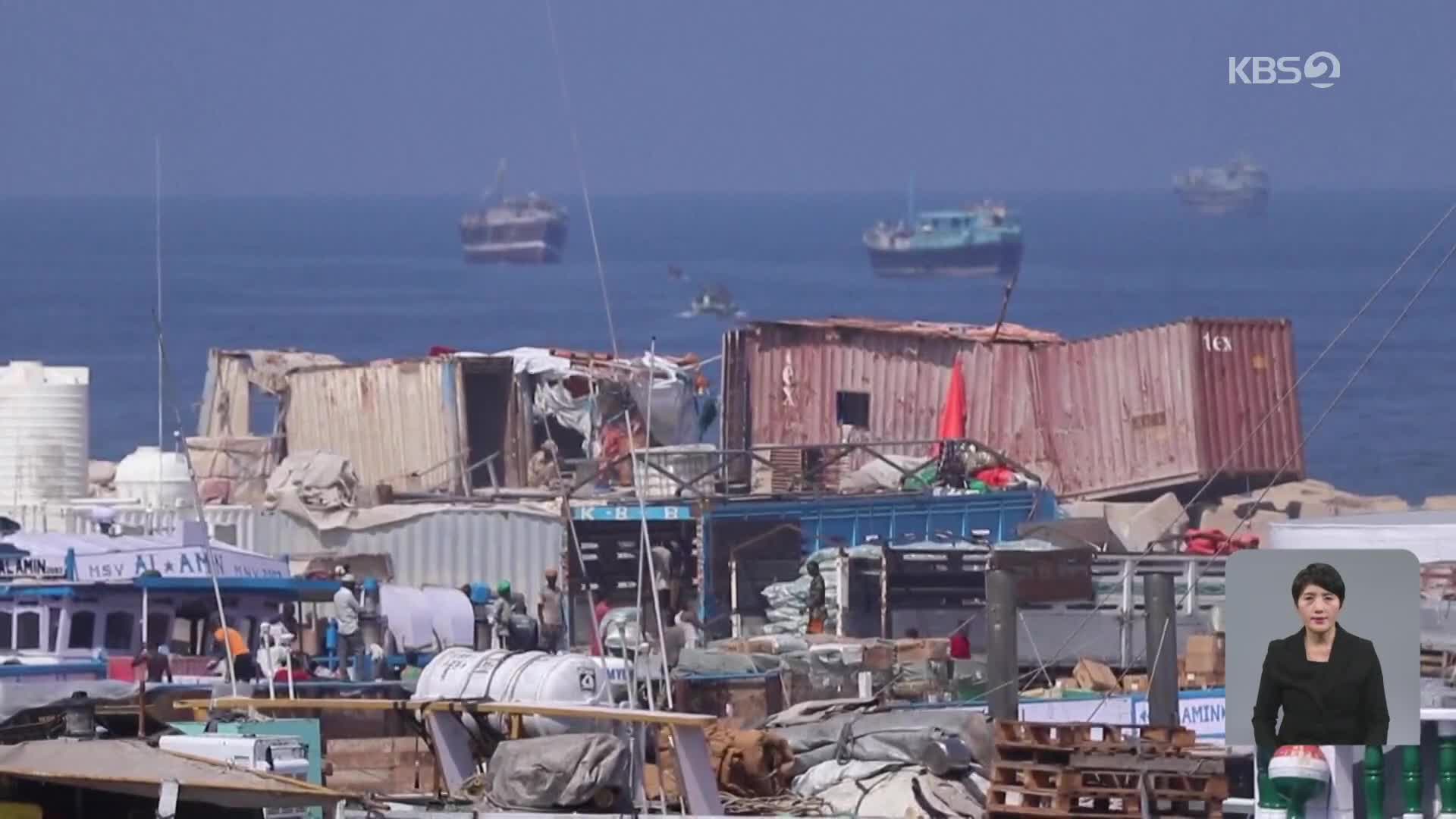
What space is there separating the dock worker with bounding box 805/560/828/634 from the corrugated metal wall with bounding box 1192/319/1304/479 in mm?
12155

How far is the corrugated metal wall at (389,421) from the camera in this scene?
35.9 m

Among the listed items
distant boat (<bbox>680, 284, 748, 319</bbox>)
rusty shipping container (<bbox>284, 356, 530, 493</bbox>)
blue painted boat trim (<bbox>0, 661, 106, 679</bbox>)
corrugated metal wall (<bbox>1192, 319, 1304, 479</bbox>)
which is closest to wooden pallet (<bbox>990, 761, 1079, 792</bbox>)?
blue painted boat trim (<bbox>0, 661, 106, 679</bbox>)

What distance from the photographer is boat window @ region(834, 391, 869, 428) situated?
130ft

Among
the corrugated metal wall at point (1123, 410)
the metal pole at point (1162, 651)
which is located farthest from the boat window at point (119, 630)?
the corrugated metal wall at point (1123, 410)

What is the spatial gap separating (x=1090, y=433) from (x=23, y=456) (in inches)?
564

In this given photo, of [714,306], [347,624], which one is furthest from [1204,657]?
[714,306]

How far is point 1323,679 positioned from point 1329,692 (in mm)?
49

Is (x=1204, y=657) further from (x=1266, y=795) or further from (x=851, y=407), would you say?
(x=851, y=407)

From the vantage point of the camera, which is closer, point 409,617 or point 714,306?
point 409,617

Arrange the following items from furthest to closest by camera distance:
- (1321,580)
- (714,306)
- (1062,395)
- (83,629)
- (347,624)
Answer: (714,306)
(1062,395)
(347,624)
(83,629)
(1321,580)

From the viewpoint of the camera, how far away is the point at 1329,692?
30.0ft

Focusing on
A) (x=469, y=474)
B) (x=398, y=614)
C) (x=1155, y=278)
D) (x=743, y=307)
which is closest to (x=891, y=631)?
(x=398, y=614)

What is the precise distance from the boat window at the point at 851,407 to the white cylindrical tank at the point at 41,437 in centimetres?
1117

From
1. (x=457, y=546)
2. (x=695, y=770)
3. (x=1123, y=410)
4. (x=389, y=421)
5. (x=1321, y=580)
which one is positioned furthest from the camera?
(x=1123, y=410)
